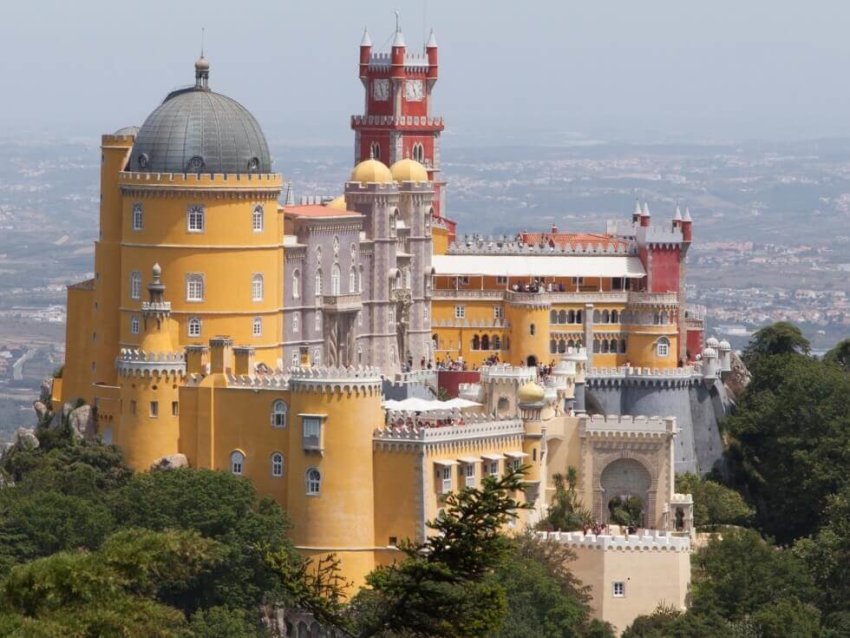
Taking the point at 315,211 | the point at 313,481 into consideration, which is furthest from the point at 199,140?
the point at 313,481

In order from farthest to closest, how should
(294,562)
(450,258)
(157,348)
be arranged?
(450,258) → (157,348) → (294,562)

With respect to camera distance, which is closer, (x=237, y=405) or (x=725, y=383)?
(x=237, y=405)

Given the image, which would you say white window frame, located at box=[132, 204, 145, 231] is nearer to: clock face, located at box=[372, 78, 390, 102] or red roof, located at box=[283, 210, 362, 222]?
red roof, located at box=[283, 210, 362, 222]

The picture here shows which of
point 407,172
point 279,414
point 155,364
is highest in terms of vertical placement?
point 407,172

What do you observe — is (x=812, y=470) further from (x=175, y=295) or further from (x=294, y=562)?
(x=294, y=562)

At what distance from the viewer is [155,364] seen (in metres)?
116

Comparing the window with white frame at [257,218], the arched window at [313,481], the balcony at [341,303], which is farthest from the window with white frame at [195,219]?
the arched window at [313,481]

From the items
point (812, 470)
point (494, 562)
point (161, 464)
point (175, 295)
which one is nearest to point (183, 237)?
point (175, 295)

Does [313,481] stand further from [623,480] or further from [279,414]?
[623,480]

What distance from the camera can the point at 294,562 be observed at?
80.2 metres

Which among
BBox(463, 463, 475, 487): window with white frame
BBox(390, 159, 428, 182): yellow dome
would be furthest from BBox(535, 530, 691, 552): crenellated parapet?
BBox(390, 159, 428, 182): yellow dome

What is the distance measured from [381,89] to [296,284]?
86.5 feet

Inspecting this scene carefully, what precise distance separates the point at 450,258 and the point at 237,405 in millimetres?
26031

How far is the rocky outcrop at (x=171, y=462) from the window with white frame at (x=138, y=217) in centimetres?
1036
